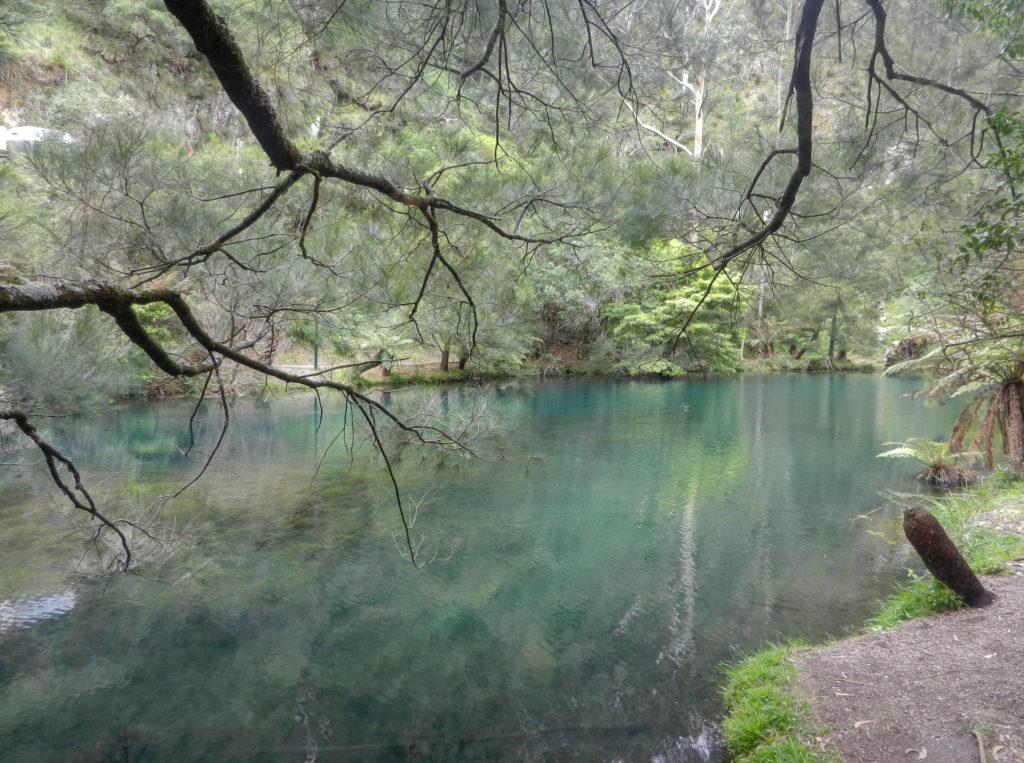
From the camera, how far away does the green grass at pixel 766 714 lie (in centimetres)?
217

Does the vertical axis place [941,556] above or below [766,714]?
above

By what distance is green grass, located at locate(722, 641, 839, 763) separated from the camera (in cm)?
217

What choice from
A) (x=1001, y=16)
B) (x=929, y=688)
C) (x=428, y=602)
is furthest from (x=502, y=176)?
(x=929, y=688)

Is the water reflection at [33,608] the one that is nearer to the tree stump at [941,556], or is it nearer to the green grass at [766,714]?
the green grass at [766,714]

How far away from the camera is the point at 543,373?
16906 mm

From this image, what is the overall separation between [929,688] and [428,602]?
278cm

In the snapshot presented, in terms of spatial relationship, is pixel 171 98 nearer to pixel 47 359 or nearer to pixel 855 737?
pixel 47 359

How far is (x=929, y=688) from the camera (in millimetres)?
2270

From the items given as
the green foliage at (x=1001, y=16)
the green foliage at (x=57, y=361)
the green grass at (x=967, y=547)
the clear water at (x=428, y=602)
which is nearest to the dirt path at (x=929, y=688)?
the green grass at (x=967, y=547)

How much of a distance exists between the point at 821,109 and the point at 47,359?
4.76m

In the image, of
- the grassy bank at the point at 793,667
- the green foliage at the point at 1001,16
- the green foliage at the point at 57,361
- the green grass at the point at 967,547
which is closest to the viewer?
the grassy bank at the point at 793,667

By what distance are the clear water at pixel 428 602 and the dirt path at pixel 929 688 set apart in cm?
55

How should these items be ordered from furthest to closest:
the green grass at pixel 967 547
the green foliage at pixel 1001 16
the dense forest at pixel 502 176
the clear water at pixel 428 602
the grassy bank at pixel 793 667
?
the green grass at pixel 967 547 < the clear water at pixel 428 602 < the green foliage at pixel 1001 16 < the grassy bank at pixel 793 667 < the dense forest at pixel 502 176

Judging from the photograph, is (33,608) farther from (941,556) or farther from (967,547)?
(967,547)
